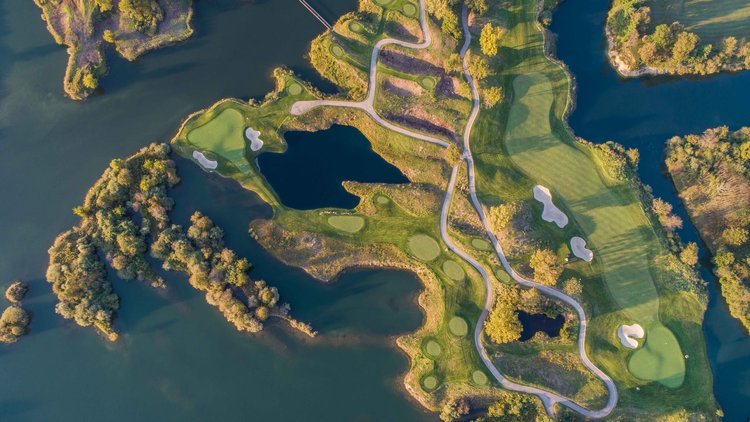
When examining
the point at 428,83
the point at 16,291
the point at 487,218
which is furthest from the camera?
the point at 428,83

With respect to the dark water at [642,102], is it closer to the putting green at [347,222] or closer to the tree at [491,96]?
the tree at [491,96]

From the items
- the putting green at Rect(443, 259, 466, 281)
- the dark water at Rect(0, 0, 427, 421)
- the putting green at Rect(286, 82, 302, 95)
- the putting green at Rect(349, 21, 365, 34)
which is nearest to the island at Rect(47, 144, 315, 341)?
the dark water at Rect(0, 0, 427, 421)

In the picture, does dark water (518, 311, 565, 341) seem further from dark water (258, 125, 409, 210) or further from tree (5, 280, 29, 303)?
tree (5, 280, 29, 303)

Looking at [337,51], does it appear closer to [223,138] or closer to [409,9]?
[409,9]

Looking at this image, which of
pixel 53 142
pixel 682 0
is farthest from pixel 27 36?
pixel 682 0

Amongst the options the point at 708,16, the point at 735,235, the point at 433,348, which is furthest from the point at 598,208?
the point at 708,16

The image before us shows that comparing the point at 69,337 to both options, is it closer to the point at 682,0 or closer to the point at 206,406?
the point at 206,406
